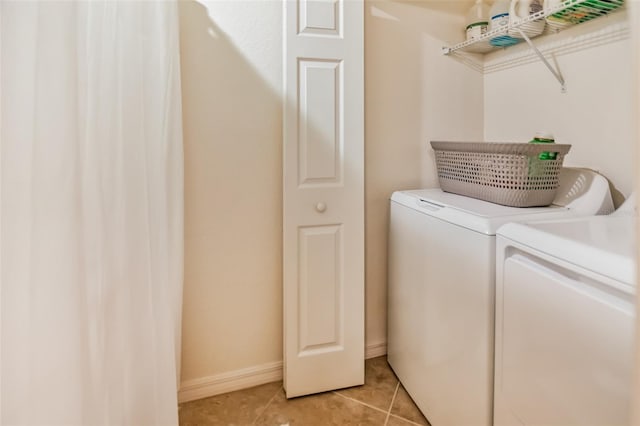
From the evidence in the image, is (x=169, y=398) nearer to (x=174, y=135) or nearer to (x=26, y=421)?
(x=26, y=421)

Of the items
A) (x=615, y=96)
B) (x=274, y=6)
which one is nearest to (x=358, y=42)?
(x=274, y=6)

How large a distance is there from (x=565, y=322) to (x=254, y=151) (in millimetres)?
1230

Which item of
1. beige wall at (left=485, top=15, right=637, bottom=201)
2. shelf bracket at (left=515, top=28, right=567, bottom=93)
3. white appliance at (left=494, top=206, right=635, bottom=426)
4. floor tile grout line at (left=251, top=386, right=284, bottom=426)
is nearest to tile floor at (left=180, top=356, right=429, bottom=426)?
floor tile grout line at (left=251, top=386, right=284, bottom=426)

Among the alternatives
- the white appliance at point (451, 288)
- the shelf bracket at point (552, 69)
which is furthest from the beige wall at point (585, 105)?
the white appliance at point (451, 288)

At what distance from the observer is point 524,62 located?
169 cm

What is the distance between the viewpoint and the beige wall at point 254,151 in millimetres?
1522

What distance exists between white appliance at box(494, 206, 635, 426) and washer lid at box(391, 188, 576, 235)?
68 mm

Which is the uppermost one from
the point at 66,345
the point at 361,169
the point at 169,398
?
the point at 361,169

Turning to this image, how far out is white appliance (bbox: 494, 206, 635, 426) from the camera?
718 millimetres

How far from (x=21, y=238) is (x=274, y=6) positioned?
4.25 feet

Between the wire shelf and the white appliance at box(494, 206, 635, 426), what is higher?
the wire shelf

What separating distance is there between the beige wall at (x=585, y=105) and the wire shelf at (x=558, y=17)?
0.15 feet

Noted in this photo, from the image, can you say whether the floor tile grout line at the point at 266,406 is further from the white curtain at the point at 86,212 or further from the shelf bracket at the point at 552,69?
the shelf bracket at the point at 552,69

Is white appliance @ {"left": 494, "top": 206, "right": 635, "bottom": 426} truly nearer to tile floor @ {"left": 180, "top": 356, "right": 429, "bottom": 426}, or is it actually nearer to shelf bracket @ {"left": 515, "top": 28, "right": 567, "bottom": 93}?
tile floor @ {"left": 180, "top": 356, "right": 429, "bottom": 426}
